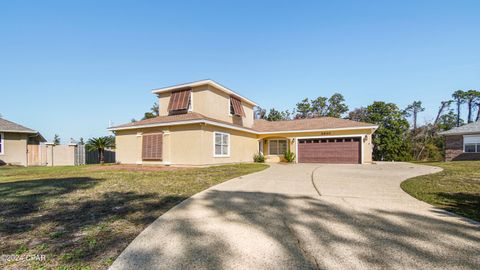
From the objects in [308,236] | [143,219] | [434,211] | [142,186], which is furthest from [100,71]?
[434,211]

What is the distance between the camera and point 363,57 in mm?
13906

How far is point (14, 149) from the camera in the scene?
1736cm

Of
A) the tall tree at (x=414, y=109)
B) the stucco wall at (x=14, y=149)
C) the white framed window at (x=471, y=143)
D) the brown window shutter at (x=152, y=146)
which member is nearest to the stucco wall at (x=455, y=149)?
the white framed window at (x=471, y=143)

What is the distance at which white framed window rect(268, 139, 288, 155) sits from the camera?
786 inches

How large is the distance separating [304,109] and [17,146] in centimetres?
3653

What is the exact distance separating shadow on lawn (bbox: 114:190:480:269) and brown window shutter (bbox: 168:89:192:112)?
1247 cm

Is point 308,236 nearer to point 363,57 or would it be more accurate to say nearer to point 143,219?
point 143,219

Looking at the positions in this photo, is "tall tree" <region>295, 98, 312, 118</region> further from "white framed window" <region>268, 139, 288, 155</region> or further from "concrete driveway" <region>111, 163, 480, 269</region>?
"concrete driveway" <region>111, 163, 480, 269</region>

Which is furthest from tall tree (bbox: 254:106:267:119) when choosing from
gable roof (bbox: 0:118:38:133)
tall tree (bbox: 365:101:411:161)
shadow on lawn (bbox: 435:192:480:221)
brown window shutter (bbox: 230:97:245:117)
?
shadow on lawn (bbox: 435:192:480:221)

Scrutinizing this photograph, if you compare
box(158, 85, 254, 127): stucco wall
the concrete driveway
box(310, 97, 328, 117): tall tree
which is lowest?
the concrete driveway

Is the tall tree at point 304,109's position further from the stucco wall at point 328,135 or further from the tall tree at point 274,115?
the stucco wall at point 328,135

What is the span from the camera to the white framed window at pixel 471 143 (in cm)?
1969

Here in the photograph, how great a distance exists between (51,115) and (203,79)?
13401 millimetres

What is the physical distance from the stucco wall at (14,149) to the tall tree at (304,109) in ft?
116
